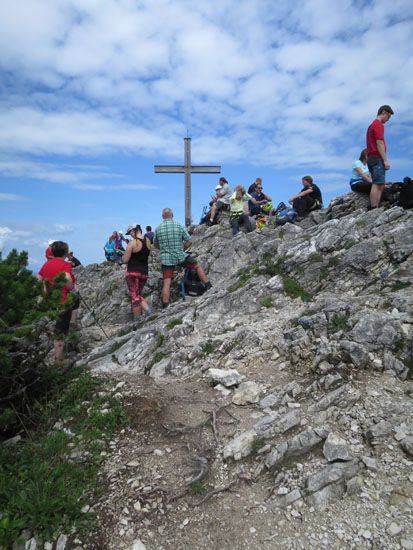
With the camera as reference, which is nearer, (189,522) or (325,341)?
(189,522)

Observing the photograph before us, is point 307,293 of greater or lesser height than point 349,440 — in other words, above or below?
above

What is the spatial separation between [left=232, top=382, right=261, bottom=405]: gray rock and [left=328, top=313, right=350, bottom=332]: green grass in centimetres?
169

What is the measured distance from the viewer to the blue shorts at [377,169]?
9859 mm

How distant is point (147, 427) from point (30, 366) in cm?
217

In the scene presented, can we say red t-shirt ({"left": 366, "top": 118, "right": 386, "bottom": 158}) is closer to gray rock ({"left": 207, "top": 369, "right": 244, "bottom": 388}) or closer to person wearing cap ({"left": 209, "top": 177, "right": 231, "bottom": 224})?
gray rock ({"left": 207, "top": 369, "right": 244, "bottom": 388})

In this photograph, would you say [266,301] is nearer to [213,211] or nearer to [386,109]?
[386,109]

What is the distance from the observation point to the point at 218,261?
13.5m

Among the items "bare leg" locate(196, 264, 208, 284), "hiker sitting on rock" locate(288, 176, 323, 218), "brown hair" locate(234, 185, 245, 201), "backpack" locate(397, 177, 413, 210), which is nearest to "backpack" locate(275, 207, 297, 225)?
"hiker sitting on rock" locate(288, 176, 323, 218)

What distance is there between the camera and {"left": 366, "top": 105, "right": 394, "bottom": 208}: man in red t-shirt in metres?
9.52

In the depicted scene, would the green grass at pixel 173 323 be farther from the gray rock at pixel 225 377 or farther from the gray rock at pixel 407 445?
the gray rock at pixel 407 445

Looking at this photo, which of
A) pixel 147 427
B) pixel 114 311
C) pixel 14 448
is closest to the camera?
pixel 14 448

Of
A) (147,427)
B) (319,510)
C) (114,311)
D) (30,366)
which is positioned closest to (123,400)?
(147,427)

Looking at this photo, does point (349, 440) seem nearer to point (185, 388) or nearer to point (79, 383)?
point (185, 388)

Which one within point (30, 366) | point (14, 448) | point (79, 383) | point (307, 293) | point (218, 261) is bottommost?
point (14, 448)
